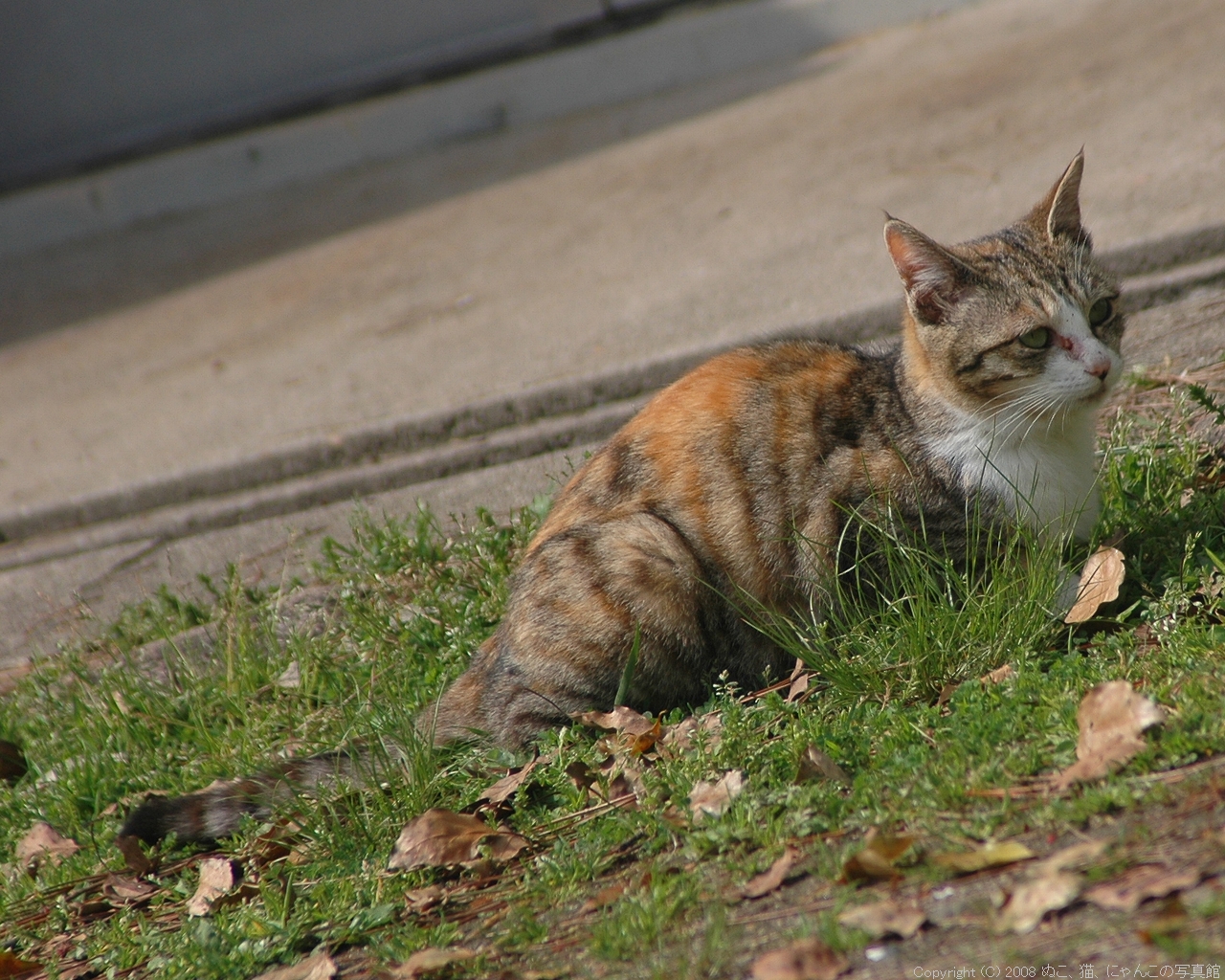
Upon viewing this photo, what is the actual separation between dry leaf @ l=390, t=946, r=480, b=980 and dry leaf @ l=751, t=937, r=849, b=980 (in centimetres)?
64

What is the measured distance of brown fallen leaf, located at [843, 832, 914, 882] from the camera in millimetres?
2324

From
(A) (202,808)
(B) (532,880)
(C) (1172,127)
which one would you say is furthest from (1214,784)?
(C) (1172,127)

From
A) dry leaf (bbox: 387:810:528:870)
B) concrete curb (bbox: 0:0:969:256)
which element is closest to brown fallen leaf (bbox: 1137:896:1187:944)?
dry leaf (bbox: 387:810:528:870)

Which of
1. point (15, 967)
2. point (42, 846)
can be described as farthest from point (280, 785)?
point (42, 846)

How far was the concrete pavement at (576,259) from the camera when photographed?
17.3 ft

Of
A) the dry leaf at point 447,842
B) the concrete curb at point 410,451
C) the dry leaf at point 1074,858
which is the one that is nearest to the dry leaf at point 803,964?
the dry leaf at point 1074,858

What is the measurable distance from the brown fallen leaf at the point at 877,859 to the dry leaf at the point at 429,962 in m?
0.80

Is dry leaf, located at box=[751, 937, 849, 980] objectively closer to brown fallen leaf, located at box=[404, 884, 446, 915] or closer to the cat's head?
brown fallen leaf, located at box=[404, 884, 446, 915]

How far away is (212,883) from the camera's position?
10.0 ft

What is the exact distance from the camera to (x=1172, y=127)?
577 centimetres

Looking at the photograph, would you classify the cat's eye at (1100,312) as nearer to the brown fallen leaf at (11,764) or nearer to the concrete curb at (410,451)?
the concrete curb at (410,451)

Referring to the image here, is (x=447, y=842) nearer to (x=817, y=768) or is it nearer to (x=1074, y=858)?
(x=817, y=768)

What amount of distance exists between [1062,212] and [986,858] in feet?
6.16

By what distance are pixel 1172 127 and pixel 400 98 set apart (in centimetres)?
617
